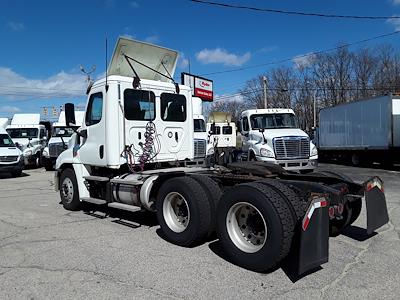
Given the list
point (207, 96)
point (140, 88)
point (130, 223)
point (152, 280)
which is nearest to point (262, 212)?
point (152, 280)

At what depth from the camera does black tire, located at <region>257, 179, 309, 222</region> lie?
4.62 meters

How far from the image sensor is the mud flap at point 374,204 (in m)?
5.51

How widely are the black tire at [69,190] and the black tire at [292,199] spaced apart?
16.9 feet

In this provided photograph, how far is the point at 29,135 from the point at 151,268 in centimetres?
2295

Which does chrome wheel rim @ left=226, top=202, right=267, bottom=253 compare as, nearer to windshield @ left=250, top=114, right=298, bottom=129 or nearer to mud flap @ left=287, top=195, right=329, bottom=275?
mud flap @ left=287, top=195, right=329, bottom=275

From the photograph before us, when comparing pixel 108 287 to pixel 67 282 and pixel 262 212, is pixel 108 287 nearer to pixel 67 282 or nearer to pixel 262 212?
pixel 67 282

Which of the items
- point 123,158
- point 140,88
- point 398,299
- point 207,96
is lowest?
point 398,299

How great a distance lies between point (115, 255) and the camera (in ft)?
18.5

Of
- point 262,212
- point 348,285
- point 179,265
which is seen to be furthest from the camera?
point 179,265

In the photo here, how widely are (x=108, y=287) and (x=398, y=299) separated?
117 inches

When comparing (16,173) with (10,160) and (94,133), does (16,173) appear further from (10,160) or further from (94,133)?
(94,133)

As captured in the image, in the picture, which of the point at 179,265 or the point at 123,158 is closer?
the point at 179,265

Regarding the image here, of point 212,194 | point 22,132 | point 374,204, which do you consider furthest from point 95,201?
point 22,132

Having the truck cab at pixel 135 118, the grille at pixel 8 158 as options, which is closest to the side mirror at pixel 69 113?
the truck cab at pixel 135 118
